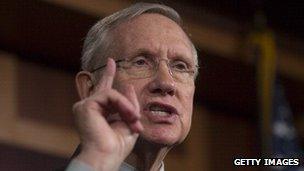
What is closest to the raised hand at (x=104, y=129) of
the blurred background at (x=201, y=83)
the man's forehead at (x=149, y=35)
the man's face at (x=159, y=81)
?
the man's face at (x=159, y=81)

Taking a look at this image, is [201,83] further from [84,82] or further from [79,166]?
[79,166]

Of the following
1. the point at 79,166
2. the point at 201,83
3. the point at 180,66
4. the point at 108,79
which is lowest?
the point at 79,166

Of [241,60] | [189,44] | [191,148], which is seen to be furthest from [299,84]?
[189,44]

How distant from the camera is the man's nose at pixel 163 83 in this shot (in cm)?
Answer: 120

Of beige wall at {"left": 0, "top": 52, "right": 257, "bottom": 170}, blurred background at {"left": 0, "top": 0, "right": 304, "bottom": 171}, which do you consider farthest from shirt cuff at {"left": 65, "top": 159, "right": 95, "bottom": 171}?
beige wall at {"left": 0, "top": 52, "right": 257, "bottom": 170}

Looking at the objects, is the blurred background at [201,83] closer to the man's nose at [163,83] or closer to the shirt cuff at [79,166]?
the man's nose at [163,83]

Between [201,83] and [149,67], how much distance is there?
0.84 metres

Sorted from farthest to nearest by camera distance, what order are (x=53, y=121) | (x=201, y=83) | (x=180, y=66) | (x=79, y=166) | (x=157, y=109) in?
1. (x=201, y=83)
2. (x=53, y=121)
3. (x=180, y=66)
4. (x=157, y=109)
5. (x=79, y=166)

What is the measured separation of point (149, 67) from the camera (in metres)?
1.26

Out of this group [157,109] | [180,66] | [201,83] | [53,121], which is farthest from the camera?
[201,83]

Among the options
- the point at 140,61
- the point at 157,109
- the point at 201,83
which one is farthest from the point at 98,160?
the point at 201,83

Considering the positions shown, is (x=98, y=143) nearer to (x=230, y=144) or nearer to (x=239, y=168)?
(x=239, y=168)

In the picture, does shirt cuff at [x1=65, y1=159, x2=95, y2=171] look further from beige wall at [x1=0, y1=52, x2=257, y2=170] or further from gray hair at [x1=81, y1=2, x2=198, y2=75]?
beige wall at [x1=0, y1=52, x2=257, y2=170]

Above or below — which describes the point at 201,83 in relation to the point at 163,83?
above
